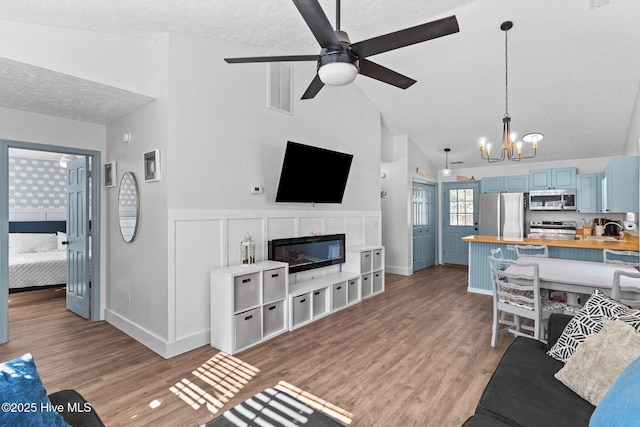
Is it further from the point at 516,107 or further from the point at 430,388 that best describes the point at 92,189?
the point at 516,107

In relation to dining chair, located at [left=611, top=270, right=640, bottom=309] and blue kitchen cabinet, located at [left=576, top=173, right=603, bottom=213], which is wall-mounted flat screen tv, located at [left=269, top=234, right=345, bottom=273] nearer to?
dining chair, located at [left=611, top=270, right=640, bottom=309]

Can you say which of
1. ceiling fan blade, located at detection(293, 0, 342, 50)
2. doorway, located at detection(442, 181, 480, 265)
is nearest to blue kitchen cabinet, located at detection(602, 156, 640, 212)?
ceiling fan blade, located at detection(293, 0, 342, 50)

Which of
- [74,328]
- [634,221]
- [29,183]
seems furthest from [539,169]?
[29,183]

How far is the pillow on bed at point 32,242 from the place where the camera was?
5.71 m

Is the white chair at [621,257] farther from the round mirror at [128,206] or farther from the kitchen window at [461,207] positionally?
the round mirror at [128,206]

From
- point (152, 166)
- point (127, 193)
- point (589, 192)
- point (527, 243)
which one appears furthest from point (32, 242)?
point (589, 192)

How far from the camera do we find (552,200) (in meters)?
6.56

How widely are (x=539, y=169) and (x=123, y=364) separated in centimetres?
797

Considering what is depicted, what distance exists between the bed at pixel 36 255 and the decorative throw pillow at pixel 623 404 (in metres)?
6.79

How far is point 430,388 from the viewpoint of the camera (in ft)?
8.06

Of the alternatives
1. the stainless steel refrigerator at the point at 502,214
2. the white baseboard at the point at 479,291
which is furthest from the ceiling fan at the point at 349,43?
the stainless steel refrigerator at the point at 502,214

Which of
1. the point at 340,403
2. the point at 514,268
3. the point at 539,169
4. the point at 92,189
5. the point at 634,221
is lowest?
the point at 340,403

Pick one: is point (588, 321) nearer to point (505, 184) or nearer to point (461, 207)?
point (505, 184)

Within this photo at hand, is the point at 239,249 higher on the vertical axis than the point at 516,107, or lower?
lower
